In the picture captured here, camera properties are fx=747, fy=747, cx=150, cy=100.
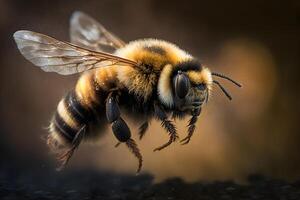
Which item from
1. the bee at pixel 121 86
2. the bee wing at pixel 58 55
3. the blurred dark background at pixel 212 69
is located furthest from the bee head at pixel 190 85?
the blurred dark background at pixel 212 69

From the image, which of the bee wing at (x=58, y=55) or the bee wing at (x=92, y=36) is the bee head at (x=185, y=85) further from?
the bee wing at (x=92, y=36)

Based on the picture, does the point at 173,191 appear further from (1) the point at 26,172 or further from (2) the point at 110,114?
(1) the point at 26,172

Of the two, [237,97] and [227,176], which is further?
[237,97]

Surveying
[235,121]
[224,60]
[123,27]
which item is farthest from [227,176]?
[123,27]

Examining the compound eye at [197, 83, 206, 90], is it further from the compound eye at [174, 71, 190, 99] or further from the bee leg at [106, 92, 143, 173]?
the bee leg at [106, 92, 143, 173]

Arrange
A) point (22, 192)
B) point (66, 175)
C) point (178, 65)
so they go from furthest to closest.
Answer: point (66, 175) < point (178, 65) < point (22, 192)

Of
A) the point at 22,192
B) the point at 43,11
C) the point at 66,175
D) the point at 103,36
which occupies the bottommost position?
the point at 22,192

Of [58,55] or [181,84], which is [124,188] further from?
[58,55]
